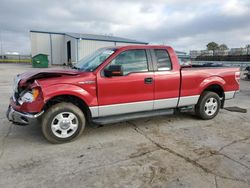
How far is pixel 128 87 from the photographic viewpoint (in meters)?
→ 4.60

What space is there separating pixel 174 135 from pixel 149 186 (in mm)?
1973

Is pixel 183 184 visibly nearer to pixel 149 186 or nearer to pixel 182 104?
pixel 149 186

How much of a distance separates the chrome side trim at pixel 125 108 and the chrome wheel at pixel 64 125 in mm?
567

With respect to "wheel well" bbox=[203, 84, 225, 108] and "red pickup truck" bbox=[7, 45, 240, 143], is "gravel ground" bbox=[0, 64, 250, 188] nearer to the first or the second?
"red pickup truck" bbox=[7, 45, 240, 143]

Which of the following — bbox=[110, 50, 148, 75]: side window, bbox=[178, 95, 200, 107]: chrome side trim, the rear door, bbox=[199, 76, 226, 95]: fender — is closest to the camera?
bbox=[110, 50, 148, 75]: side window

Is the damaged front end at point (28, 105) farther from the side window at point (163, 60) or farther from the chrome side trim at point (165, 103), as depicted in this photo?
the side window at point (163, 60)

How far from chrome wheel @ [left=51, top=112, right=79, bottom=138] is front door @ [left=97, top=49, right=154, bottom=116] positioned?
57cm

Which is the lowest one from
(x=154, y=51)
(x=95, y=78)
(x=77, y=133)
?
(x=77, y=133)

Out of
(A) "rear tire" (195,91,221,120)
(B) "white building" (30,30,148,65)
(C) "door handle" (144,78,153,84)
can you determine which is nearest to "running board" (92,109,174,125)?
(C) "door handle" (144,78,153,84)

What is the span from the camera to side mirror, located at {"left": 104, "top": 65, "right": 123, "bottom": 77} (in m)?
4.28

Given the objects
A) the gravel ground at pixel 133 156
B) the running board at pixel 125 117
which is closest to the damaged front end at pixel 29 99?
the gravel ground at pixel 133 156

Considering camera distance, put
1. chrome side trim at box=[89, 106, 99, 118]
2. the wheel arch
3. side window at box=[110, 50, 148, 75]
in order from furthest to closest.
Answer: the wheel arch < side window at box=[110, 50, 148, 75] < chrome side trim at box=[89, 106, 99, 118]

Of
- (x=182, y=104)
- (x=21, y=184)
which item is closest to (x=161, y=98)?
(x=182, y=104)

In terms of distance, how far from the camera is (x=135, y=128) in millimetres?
5090
